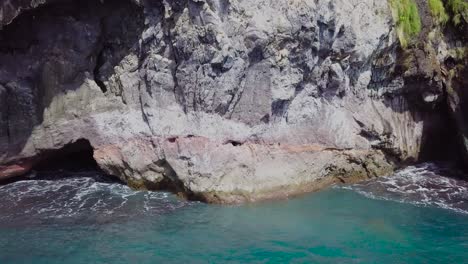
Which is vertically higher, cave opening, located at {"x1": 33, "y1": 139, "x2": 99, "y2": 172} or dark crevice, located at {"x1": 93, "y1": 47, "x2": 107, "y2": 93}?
dark crevice, located at {"x1": 93, "y1": 47, "x2": 107, "y2": 93}

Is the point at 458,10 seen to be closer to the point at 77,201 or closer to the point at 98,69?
the point at 98,69

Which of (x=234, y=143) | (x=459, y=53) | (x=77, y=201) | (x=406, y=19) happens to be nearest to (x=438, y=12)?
(x=406, y=19)

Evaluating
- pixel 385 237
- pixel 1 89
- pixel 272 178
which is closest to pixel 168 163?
pixel 272 178

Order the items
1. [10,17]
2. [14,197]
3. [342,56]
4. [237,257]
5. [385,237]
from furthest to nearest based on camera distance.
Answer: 1. [342,56]
2. [14,197]
3. [10,17]
4. [385,237]
5. [237,257]

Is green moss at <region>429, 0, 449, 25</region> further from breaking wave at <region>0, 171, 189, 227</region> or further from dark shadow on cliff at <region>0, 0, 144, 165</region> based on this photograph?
breaking wave at <region>0, 171, 189, 227</region>

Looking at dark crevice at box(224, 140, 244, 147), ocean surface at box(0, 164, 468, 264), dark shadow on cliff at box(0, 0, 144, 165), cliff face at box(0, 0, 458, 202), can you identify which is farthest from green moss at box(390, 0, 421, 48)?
dark shadow on cliff at box(0, 0, 144, 165)

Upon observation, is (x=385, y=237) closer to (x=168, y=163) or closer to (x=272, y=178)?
(x=272, y=178)

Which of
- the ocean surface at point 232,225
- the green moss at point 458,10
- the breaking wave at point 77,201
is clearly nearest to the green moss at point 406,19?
the green moss at point 458,10
